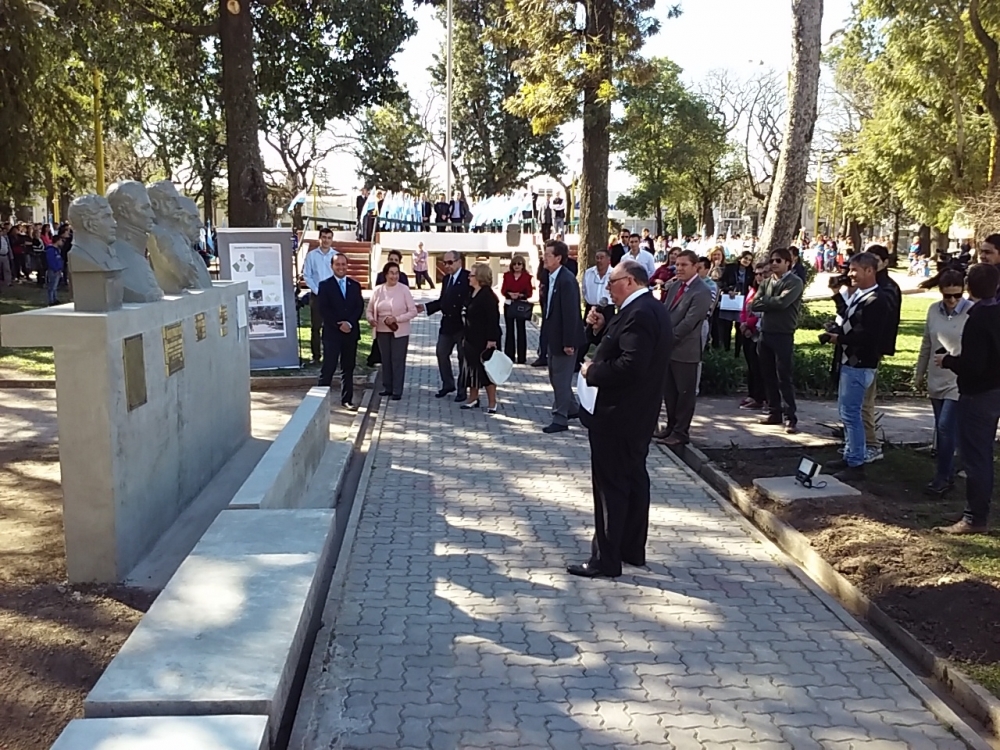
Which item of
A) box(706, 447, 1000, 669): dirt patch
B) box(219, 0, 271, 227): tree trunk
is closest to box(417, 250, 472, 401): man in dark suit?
box(706, 447, 1000, 669): dirt patch

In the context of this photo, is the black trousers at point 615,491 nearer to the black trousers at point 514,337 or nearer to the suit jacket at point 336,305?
the suit jacket at point 336,305

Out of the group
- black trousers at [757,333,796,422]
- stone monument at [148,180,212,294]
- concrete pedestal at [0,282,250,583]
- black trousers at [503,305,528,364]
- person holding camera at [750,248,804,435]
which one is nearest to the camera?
concrete pedestal at [0,282,250,583]

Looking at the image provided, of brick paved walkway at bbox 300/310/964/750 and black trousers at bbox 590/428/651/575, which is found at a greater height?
black trousers at bbox 590/428/651/575

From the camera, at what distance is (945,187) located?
1214 inches

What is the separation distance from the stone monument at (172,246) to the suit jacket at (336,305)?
301 cm

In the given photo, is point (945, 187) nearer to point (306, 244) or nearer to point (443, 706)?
point (306, 244)

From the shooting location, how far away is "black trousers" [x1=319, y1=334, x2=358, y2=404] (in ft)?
37.9

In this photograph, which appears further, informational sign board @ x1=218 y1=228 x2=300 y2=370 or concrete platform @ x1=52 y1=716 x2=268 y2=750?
informational sign board @ x1=218 y1=228 x2=300 y2=370

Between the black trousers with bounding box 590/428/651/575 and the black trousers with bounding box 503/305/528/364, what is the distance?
813 centimetres

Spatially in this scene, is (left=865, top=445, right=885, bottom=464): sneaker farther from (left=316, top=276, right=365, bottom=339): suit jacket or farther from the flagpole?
the flagpole

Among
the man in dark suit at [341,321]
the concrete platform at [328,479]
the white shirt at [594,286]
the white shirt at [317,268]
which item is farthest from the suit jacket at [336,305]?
the white shirt at [594,286]

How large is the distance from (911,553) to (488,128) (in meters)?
44.9

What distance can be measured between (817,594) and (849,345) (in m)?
2.89

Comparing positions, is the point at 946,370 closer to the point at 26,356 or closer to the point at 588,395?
the point at 588,395
